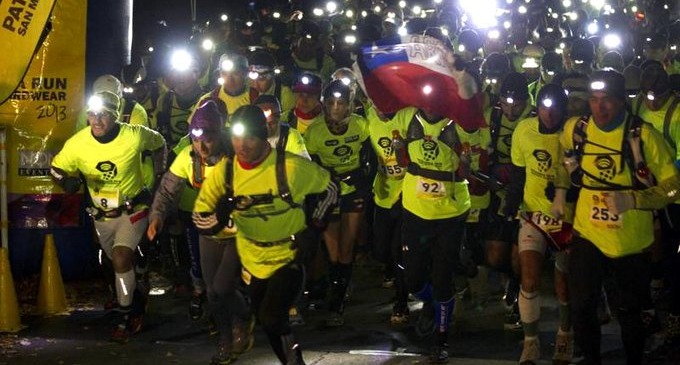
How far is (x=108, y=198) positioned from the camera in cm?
964

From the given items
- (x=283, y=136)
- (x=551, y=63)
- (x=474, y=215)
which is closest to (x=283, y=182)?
(x=283, y=136)

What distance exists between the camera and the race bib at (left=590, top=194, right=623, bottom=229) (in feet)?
25.0

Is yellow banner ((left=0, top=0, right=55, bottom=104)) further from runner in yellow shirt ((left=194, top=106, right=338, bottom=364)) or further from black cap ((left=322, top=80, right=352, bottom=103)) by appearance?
runner in yellow shirt ((left=194, top=106, right=338, bottom=364))

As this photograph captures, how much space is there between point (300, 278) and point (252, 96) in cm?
349

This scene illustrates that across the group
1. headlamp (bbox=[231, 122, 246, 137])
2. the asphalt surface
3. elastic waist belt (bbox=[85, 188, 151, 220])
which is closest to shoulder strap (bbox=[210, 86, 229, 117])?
elastic waist belt (bbox=[85, 188, 151, 220])

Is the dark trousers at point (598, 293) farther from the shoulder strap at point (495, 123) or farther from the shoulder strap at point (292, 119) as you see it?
the shoulder strap at point (292, 119)

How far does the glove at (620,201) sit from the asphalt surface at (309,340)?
5.05 feet

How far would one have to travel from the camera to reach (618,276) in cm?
776

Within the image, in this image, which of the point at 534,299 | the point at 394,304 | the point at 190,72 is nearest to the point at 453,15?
the point at 190,72

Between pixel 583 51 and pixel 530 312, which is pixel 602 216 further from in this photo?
pixel 583 51

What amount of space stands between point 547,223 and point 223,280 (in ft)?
8.05

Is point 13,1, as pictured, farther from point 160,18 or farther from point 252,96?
point 160,18

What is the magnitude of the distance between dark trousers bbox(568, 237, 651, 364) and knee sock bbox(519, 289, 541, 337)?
0.63 metres

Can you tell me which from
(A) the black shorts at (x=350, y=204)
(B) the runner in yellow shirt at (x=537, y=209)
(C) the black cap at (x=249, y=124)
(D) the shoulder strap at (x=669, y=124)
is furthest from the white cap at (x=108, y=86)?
(D) the shoulder strap at (x=669, y=124)
